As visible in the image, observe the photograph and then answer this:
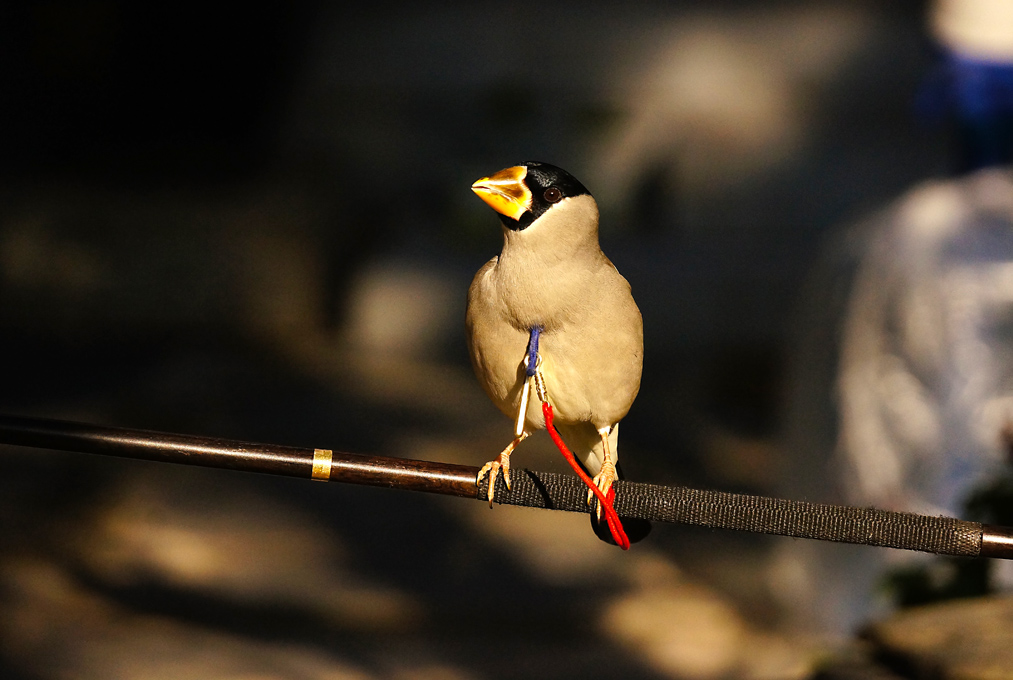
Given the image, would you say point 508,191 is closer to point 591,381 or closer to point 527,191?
point 527,191

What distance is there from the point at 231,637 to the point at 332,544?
61cm

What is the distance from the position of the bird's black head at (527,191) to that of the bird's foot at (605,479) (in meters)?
0.28

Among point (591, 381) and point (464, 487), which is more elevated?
point (591, 381)

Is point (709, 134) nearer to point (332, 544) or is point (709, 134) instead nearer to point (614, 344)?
point (332, 544)

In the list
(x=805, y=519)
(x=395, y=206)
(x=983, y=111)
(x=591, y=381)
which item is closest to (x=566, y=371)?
(x=591, y=381)

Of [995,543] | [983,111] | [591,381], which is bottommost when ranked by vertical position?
[995,543]

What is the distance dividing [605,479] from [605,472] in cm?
2

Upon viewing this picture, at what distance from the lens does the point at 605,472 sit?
3.37ft

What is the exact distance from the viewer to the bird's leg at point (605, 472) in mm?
976

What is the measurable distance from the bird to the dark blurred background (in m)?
2.45

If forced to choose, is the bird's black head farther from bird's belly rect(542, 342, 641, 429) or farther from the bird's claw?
the bird's claw

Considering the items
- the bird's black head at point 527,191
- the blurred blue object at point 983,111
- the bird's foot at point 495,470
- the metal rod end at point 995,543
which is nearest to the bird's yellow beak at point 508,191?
the bird's black head at point 527,191

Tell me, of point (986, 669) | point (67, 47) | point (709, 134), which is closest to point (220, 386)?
point (67, 47)

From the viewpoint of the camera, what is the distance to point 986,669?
1.58 meters
